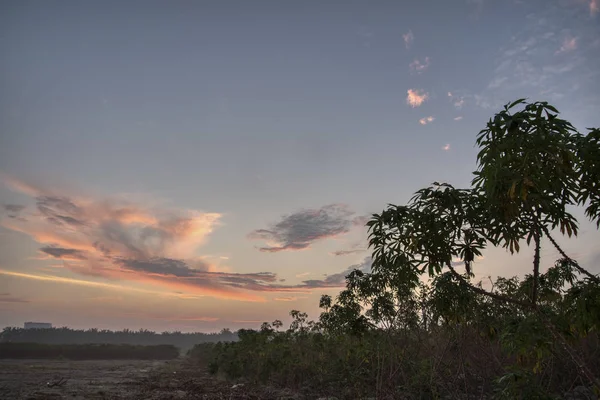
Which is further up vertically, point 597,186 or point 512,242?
point 597,186

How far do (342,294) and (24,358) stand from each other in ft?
315

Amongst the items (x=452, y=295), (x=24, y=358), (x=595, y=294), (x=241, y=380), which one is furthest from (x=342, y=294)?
(x=24, y=358)

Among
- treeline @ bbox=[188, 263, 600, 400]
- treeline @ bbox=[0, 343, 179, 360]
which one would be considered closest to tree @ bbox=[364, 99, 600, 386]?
treeline @ bbox=[188, 263, 600, 400]

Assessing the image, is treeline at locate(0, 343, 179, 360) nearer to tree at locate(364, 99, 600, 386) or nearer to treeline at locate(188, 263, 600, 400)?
treeline at locate(188, 263, 600, 400)

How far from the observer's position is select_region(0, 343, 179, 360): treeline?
8306 centimetres

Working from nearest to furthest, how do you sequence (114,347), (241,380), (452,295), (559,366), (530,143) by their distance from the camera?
(530,143)
(452,295)
(559,366)
(241,380)
(114,347)

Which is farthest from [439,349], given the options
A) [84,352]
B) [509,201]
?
[84,352]

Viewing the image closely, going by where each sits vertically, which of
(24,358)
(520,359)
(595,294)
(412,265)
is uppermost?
(412,265)

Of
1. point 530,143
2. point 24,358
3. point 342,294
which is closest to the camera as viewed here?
point 530,143

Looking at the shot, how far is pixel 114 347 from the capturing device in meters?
101

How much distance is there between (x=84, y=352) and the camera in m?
93.9

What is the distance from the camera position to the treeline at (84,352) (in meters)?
83.1

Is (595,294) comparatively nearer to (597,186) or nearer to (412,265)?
(597,186)

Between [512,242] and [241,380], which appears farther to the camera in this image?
[241,380]
